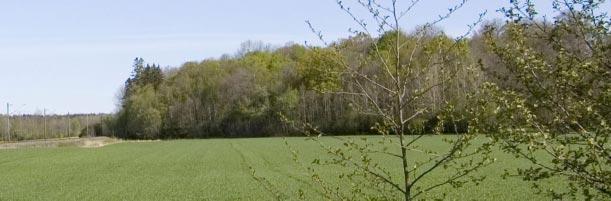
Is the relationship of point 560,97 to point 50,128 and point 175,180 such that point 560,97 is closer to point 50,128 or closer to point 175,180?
point 175,180

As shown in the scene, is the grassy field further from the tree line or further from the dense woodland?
the tree line

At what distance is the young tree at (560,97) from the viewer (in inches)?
135

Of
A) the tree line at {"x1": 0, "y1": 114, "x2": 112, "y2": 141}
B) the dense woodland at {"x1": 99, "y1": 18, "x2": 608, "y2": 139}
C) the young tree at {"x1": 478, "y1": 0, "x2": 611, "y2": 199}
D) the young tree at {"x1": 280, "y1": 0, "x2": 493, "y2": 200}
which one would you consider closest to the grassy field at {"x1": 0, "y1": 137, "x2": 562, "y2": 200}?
the young tree at {"x1": 280, "y1": 0, "x2": 493, "y2": 200}

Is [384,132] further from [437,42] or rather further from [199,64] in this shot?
[199,64]

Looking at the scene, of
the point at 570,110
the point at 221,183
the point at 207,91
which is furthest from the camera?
the point at 207,91

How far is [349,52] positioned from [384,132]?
2.11ft

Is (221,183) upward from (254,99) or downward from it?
downward

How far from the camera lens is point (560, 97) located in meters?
3.57

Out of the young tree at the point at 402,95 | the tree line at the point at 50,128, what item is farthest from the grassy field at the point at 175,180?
the tree line at the point at 50,128

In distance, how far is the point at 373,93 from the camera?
4.67 meters

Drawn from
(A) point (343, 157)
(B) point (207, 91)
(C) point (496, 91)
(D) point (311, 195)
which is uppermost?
(B) point (207, 91)

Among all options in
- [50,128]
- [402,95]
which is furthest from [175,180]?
[50,128]

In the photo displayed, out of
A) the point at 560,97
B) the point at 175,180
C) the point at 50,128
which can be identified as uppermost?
the point at 50,128

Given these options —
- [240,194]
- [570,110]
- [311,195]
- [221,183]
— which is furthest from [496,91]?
[221,183]
